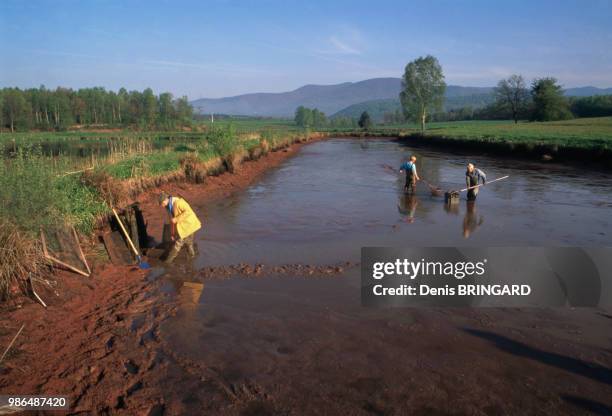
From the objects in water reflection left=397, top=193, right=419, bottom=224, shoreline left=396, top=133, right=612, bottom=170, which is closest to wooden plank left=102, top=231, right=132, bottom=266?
water reflection left=397, top=193, right=419, bottom=224

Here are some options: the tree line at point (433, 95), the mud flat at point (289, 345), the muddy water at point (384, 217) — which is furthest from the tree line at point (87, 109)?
the mud flat at point (289, 345)

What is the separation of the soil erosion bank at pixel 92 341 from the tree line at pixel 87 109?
224 ft

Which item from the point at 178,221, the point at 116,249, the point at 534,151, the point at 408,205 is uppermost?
the point at 534,151

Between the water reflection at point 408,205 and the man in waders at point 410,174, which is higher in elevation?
the man in waders at point 410,174

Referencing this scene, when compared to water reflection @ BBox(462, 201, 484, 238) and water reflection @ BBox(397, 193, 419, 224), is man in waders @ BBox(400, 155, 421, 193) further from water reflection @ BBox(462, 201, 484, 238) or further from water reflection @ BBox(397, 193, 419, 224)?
water reflection @ BBox(462, 201, 484, 238)

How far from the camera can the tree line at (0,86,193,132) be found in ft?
212

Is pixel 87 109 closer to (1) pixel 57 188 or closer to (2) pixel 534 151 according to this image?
A: (2) pixel 534 151

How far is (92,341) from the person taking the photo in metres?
5.30

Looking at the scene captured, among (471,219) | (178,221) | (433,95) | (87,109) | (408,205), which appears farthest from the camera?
(87,109)

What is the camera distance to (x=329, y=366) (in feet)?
15.9

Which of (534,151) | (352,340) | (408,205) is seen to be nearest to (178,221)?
(352,340)

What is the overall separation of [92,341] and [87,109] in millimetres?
90801

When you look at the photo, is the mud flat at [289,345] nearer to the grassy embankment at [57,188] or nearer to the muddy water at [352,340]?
the muddy water at [352,340]

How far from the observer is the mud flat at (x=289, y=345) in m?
4.24
